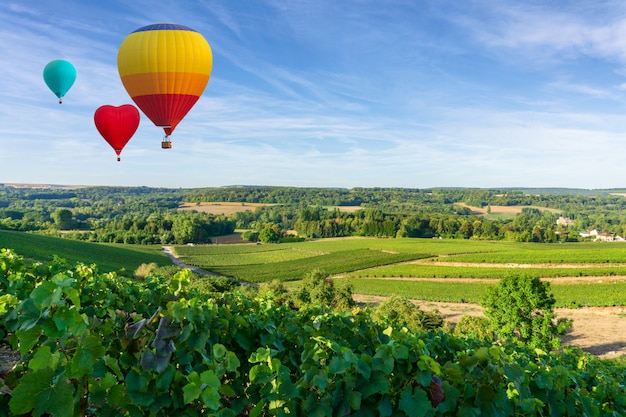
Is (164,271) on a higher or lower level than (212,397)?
lower

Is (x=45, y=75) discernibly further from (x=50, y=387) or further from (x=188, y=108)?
(x=50, y=387)

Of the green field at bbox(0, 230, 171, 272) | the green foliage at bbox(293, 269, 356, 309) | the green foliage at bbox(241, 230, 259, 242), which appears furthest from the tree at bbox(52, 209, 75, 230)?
the green foliage at bbox(293, 269, 356, 309)

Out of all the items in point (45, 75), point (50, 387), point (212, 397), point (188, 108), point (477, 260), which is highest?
point (45, 75)

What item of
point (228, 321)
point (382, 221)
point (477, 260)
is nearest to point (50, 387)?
point (228, 321)

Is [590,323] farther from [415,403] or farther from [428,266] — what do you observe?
[415,403]

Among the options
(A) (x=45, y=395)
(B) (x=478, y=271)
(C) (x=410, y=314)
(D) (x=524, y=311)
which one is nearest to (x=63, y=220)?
(B) (x=478, y=271)
